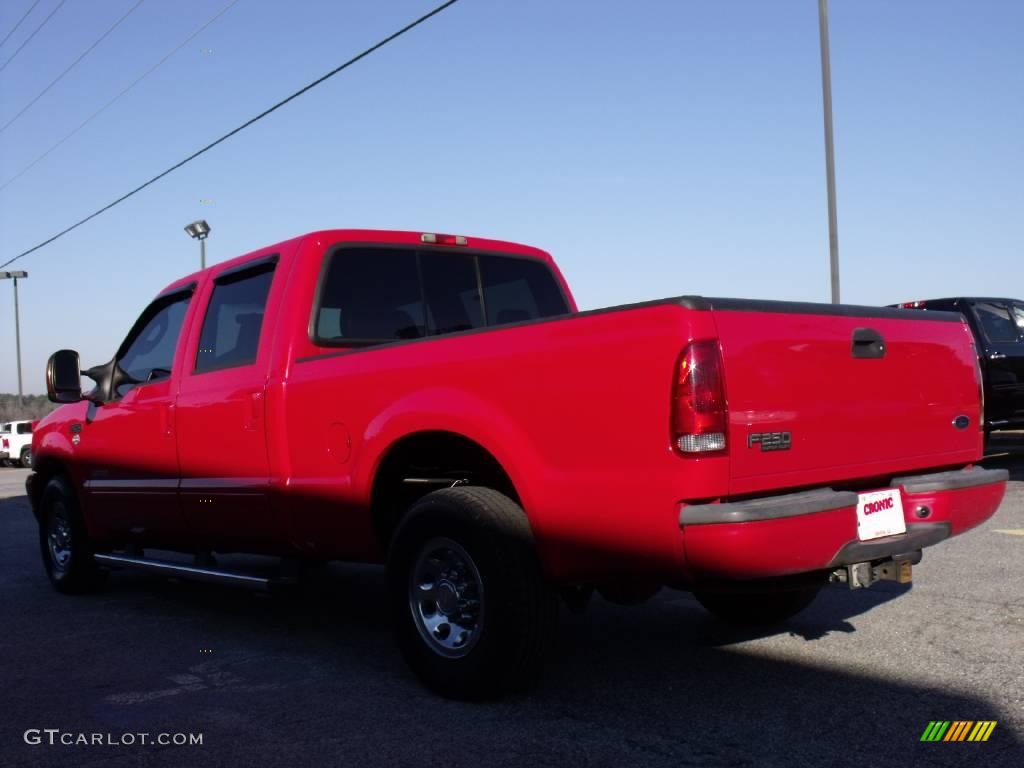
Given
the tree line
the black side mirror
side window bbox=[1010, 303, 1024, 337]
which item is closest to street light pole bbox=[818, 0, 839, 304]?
side window bbox=[1010, 303, 1024, 337]

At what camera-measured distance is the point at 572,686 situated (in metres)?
4.32

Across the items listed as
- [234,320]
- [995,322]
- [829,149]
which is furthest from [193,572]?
[829,149]

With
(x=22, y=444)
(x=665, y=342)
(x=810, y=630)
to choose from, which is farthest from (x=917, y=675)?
(x=22, y=444)

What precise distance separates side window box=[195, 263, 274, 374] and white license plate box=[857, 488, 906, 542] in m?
3.01

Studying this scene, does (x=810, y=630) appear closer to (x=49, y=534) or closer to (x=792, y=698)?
(x=792, y=698)

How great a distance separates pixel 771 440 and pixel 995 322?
10.7 m

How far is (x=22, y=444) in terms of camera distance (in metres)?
29.8

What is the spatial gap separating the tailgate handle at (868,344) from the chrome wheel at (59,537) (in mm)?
5467

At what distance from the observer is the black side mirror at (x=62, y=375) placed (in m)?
6.68

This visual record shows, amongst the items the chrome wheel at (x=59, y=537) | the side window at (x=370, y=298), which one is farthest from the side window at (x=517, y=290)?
the chrome wheel at (x=59, y=537)

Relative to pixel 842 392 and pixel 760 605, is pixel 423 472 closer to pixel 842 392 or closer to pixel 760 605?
pixel 760 605

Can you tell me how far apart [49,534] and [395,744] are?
482 centimetres

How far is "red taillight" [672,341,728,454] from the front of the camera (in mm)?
3410

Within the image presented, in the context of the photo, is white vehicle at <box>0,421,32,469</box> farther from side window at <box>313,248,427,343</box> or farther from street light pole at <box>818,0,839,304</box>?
side window at <box>313,248,427,343</box>
